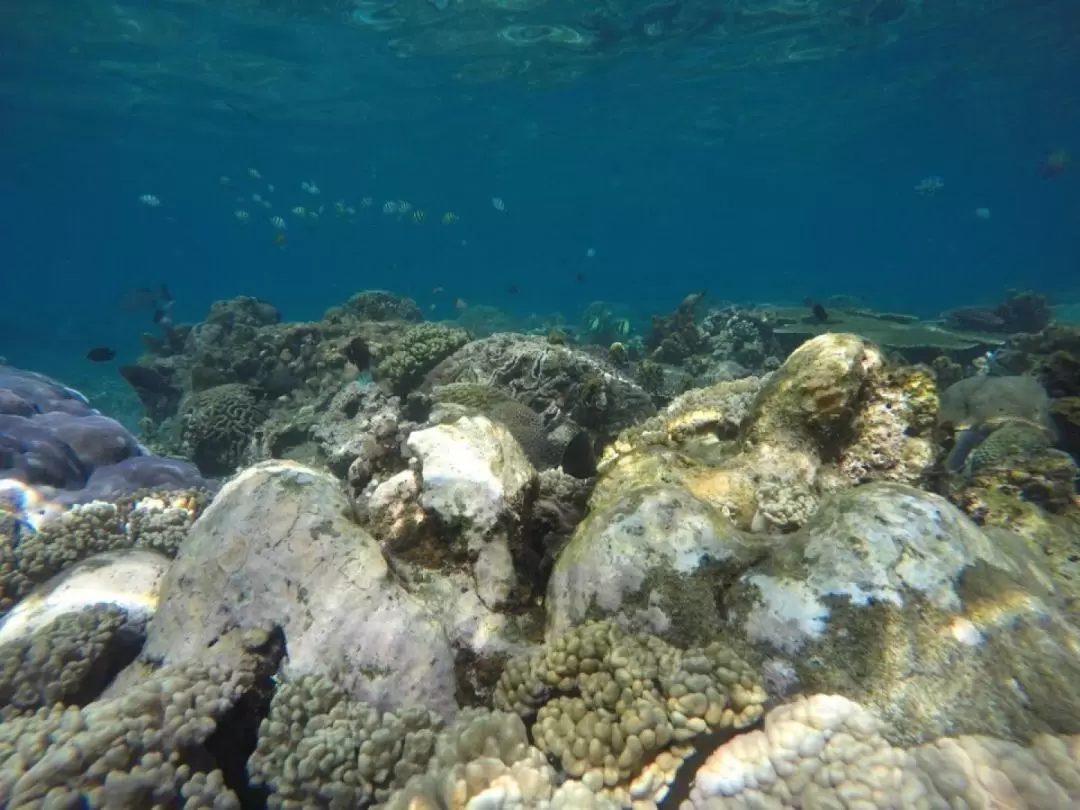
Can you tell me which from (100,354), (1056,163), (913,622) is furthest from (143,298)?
(1056,163)

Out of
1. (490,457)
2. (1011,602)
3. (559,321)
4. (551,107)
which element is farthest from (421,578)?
(551,107)

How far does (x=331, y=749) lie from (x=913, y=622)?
284 cm

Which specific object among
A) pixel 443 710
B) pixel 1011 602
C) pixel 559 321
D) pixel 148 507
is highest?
pixel 1011 602

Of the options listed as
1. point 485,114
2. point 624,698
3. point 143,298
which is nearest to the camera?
point 624,698

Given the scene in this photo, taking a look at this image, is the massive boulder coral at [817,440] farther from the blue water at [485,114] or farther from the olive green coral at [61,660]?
the blue water at [485,114]

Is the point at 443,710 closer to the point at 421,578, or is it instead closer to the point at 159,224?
the point at 421,578

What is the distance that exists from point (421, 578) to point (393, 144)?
61.0 metres

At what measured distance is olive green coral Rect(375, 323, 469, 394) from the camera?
28.7 feet

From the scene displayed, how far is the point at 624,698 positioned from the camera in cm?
264

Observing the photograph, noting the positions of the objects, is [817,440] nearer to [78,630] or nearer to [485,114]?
[78,630]

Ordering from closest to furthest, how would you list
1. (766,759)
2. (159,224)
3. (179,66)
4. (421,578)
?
1. (766,759)
2. (421,578)
3. (179,66)
4. (159,224)

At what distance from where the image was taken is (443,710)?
3176 millimetres

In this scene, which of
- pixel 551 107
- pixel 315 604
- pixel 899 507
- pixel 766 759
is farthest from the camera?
pixel 551 107

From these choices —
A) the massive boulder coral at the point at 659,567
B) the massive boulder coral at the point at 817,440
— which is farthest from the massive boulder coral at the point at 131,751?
the massive boulder coral at the point at 817,440
